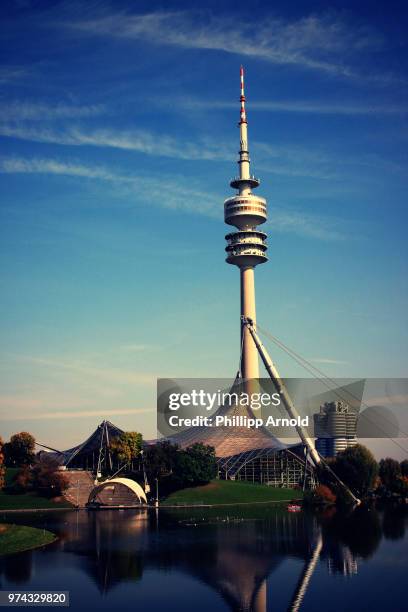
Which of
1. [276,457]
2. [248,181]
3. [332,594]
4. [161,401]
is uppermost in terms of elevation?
[248,181]

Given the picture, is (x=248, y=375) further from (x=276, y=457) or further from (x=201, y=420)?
(x=276, y=457)

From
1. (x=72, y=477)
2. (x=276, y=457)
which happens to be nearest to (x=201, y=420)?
(x=276, y=457)

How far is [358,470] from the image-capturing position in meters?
124

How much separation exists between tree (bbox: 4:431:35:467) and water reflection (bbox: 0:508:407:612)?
38.9m

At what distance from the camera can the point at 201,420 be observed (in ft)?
566

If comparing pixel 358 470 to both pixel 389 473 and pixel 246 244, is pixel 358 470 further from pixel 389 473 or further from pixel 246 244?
pixel 246 244

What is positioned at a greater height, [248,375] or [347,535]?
[248,375]

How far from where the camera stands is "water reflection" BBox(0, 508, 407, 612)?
50406 mm

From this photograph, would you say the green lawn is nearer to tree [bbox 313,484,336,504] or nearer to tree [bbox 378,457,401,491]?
tree [bbox 313,484,336,504]

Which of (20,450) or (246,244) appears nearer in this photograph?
(20,450)

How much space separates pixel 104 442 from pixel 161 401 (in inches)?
895

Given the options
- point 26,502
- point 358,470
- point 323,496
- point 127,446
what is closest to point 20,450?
point 127,446

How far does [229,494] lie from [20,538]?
5560cm

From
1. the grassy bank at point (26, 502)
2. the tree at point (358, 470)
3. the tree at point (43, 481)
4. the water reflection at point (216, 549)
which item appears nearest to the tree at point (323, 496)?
the tree at point (358, 470)
